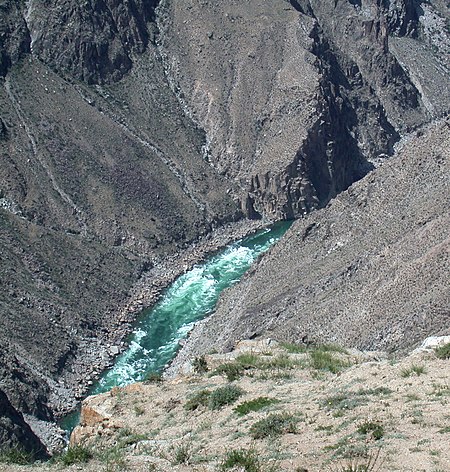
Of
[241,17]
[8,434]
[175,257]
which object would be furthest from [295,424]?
[241,17]

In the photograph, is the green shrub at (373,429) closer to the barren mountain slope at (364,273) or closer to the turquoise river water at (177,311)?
the barren mountain slope at (364,273)

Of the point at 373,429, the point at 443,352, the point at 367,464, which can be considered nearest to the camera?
the point at 367,464

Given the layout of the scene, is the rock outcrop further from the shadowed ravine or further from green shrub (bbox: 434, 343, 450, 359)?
green shrub (bbox: 434, 343, 450, 359)

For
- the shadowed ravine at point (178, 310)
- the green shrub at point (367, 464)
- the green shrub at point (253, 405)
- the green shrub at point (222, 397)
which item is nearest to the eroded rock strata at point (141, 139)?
the shadowed ravine at point (178, 310)

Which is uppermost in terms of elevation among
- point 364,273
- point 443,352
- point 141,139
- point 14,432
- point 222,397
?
point 141,139

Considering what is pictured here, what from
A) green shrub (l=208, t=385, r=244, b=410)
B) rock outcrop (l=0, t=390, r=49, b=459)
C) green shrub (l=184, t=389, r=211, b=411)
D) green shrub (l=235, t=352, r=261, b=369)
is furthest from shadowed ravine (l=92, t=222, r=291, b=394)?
green shrub (l=208, t=385, r=244, b=410)

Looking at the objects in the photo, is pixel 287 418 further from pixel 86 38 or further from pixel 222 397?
pixel 86 38

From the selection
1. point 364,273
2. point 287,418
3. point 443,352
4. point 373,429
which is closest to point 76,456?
point 287,418

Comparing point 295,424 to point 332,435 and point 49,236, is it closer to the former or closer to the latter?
point 332,435
